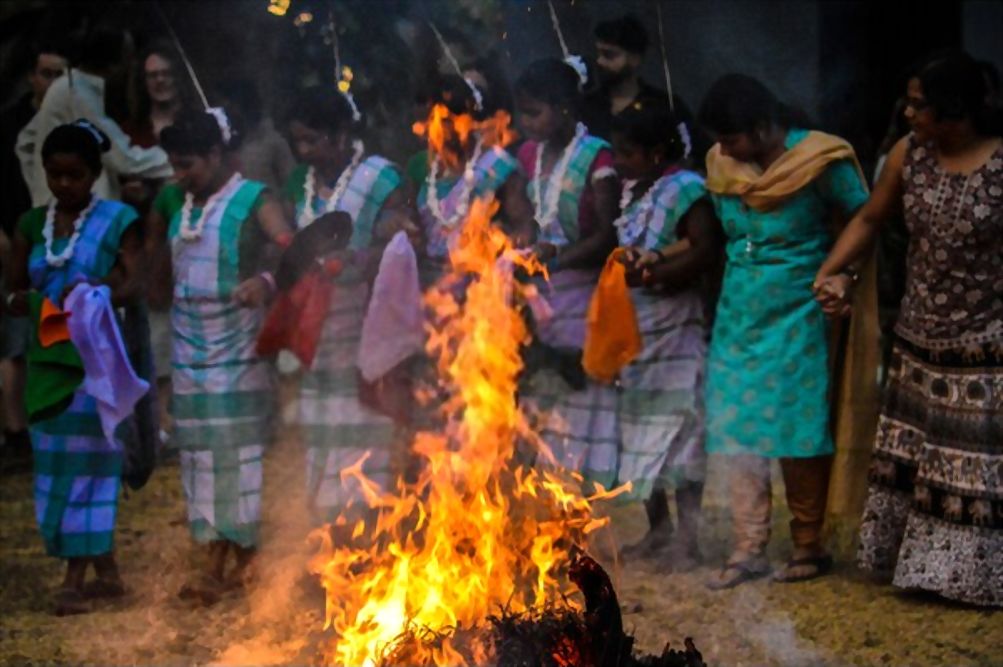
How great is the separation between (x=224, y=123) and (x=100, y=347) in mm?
1166

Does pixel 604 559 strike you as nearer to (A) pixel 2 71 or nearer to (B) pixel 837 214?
(B) pixel 837 214

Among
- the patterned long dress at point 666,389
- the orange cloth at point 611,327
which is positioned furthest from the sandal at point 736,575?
the orange cloth at point 611,327

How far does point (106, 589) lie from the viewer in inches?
275

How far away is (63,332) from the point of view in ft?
22.5

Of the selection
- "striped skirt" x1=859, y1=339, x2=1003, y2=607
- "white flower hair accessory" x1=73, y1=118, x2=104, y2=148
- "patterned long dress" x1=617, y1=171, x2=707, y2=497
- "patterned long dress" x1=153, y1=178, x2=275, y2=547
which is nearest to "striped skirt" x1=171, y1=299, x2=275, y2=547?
"patterned long dress" x1=153, y1=178, x2=275, y2=547

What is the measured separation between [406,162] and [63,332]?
1711 millimetres

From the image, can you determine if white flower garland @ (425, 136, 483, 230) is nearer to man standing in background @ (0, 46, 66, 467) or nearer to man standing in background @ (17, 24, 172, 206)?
man standing in background @ (17, 24, 172, 206)

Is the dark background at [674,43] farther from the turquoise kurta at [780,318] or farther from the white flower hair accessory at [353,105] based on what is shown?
the turquoise kurta at [780,318]

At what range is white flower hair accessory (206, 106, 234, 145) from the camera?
→ 7.03 meters

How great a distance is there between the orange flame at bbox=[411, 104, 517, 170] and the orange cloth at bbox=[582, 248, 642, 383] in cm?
75

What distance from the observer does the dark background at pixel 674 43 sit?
21.8 ft

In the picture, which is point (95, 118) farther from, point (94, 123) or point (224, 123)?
point (224, 123)

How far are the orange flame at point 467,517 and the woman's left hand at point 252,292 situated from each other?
0.73 m

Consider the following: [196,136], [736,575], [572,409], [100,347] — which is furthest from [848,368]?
[100,347]
